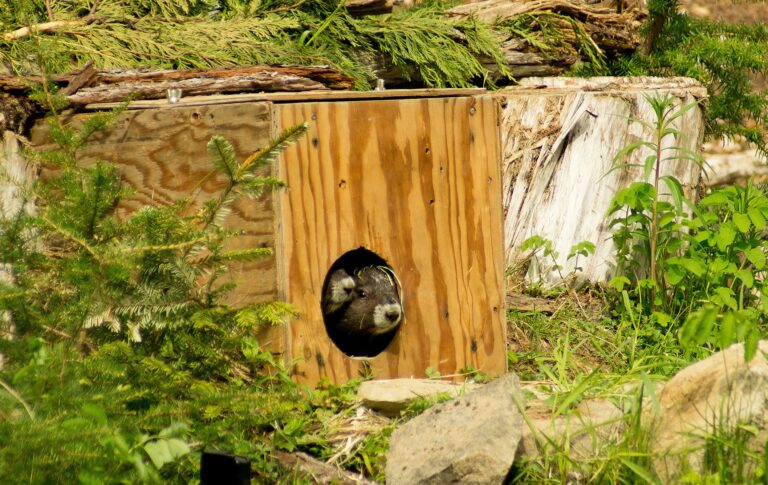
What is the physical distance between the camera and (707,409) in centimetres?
320

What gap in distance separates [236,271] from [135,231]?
89 cm

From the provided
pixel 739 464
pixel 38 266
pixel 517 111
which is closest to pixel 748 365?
pixel 739 464

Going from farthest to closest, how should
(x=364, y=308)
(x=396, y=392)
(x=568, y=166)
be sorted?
1. (x=568, y=166)
2. (x=364, y=308)
3. (x=396, y=392)

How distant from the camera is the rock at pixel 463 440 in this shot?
3141 millimetres

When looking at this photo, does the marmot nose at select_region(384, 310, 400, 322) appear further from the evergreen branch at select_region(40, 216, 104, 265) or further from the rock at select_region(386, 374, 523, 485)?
the evergreen branch at select_region(40, 216, 104, 265)

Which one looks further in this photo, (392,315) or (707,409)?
(392,315)

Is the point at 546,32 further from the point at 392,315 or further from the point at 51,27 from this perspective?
the point at 51,27

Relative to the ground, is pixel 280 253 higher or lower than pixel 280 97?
lower

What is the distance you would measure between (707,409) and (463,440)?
83 cm

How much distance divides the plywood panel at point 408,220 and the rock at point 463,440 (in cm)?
83

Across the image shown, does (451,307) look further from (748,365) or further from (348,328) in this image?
(748,365)

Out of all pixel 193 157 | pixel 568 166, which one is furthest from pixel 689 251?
pixel 193 157

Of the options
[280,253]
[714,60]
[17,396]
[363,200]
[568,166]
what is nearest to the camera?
[17,396]

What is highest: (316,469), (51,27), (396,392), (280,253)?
(51,27)
